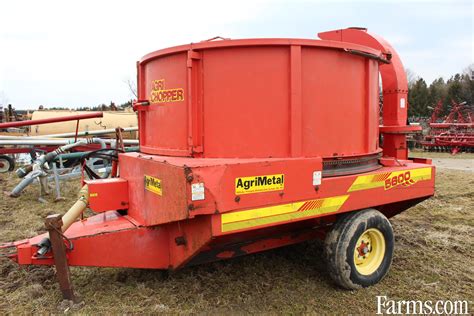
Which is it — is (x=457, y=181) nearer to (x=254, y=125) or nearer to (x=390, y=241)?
(x=390, y=241)

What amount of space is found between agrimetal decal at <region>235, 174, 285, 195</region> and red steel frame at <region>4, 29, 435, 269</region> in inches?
1.5

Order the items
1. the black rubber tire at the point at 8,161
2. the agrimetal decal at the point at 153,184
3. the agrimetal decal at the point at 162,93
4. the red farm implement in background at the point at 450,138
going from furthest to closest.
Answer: the red farm implement in background at the point at 450,138 < the black rubber tire at the point at 8,161 < the agrimetal decal at the point at 162,93 < the agrimetal decal at the point at 153,184

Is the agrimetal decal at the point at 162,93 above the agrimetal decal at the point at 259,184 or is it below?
above

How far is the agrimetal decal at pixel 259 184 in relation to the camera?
9.52 ft

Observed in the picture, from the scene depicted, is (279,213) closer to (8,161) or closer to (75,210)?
(75,210)

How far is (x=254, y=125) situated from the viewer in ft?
10.6

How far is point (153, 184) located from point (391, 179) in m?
2.19

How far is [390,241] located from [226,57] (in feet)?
7.49

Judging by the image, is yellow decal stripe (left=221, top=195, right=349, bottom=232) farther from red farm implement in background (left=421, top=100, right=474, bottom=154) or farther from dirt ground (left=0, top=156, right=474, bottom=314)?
red farm implement in background (left=421, top=100, right=474, bottom=154)

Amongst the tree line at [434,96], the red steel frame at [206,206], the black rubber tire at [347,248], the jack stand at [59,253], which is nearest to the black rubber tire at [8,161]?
the red steel frame at [206,206]

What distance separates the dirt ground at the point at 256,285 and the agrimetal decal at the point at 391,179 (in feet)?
2.87

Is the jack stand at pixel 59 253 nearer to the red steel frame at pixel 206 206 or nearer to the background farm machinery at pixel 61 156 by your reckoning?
the red steel frame at pixel 206 206

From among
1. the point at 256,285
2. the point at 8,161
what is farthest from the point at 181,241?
the point at 8,161

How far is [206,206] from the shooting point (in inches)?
110
